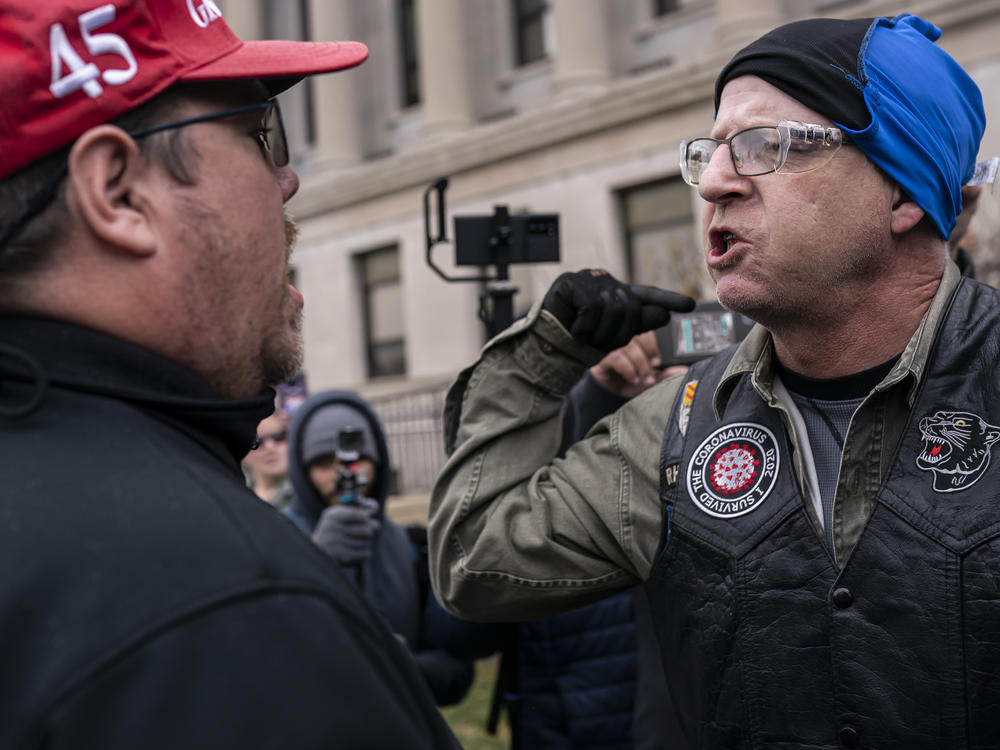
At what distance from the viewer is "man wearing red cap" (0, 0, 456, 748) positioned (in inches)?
38.3

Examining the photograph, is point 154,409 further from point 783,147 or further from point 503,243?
point 503,243

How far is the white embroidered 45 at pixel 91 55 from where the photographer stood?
3.98 ft

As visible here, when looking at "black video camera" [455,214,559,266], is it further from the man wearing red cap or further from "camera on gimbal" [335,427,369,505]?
the man wearing red cap

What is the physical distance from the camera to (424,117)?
19875 mm

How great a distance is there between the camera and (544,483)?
238 centimetres

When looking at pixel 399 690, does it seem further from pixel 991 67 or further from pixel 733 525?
pixel 991 67

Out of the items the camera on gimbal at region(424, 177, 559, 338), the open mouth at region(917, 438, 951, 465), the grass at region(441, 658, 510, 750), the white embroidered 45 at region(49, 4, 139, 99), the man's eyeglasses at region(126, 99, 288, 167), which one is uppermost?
the white embroidered 45 at region(49, 4, 139, 99)

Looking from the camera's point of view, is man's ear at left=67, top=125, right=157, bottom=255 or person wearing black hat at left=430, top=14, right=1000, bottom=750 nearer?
man's ear at left=67, top=125, right=157, bottom=255

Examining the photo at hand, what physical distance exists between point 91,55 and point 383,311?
19.7 metres

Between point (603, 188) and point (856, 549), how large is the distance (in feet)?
48.3

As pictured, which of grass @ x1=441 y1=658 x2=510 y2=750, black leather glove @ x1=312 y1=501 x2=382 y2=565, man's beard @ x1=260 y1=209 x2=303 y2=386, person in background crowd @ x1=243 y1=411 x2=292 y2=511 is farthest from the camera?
grass @ x1=441 y1=658 x2=510 y2=750

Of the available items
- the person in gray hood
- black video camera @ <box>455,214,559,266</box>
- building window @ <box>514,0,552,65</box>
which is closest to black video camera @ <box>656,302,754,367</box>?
black video camera @ <box>455,214,559,266</box>

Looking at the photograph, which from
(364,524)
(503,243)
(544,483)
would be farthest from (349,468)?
(544,483)

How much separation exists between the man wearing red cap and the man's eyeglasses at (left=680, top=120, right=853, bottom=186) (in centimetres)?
95
